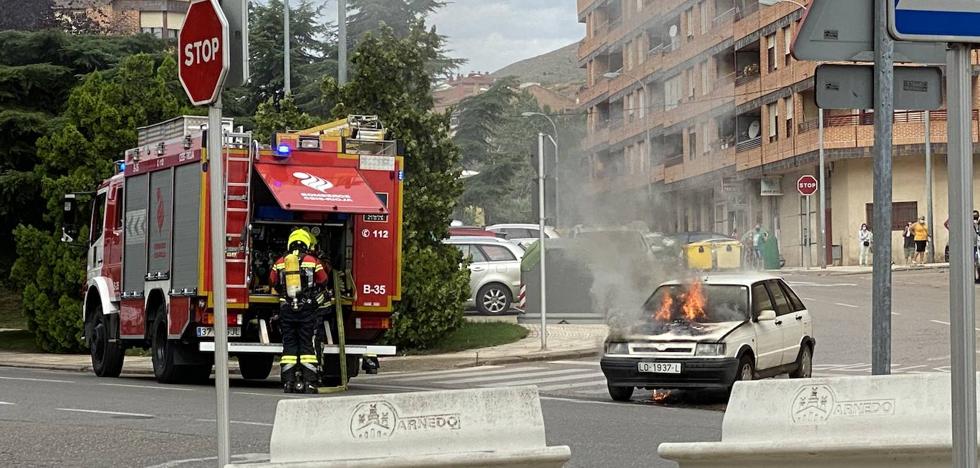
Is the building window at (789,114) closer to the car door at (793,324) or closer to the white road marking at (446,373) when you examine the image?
the white road marking at (446,373)

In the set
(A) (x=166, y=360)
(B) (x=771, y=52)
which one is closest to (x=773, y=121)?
(B) (x=771, y=52)

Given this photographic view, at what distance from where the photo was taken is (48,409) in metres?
16.2

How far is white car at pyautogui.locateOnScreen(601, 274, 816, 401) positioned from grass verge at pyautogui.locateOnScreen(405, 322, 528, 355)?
7.47m

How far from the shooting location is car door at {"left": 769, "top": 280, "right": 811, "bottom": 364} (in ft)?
62.4

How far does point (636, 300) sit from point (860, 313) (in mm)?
10282

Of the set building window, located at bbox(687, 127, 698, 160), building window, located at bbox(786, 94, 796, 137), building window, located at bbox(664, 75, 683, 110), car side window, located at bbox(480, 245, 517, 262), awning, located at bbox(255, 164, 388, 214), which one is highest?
building window, located at bbox(786, 94, 796, 137)

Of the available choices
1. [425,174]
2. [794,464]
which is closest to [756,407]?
[794,464]

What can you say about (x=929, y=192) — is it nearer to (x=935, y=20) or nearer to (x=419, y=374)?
(x=419, y=374)

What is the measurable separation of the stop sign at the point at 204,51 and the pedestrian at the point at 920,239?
41.0 m

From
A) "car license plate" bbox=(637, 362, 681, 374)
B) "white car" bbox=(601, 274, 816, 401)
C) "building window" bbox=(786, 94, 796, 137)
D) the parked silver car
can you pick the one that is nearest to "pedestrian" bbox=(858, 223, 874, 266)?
"building window" bbox=(786, 94, 796, 137)

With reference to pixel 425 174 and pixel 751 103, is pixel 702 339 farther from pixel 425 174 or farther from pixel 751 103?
pixel 425 174

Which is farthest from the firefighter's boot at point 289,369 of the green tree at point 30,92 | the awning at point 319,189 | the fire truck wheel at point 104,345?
the green tree at point 30,92

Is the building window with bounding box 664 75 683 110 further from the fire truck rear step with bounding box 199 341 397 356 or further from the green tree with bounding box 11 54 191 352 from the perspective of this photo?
the green tree with bounding box 11 54 191 352

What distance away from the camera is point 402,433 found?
300 inches
